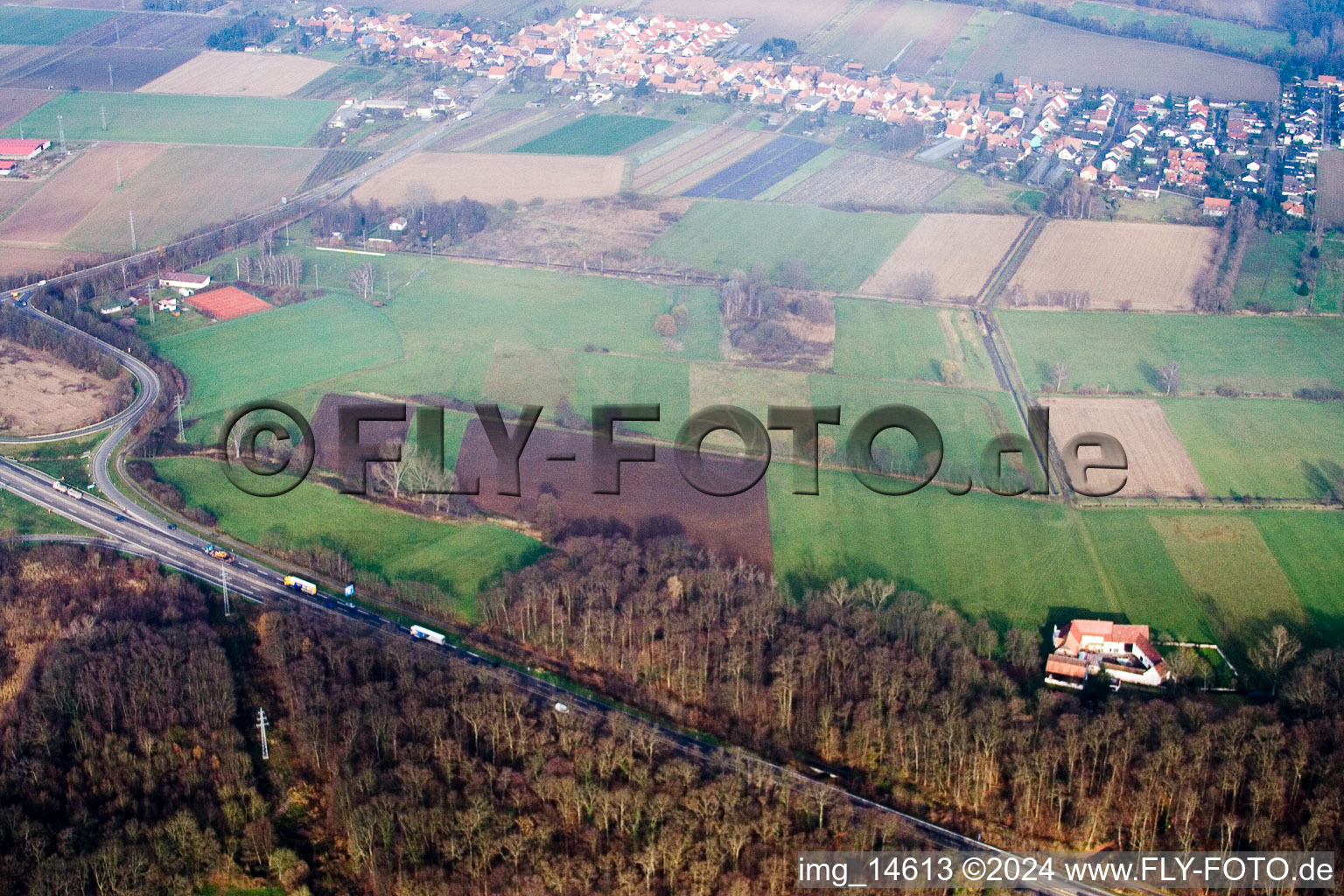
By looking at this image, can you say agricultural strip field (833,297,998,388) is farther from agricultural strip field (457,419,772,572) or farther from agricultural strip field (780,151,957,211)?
agricultural strip field (780,151,957,211)

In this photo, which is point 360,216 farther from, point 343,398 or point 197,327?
point 343,398

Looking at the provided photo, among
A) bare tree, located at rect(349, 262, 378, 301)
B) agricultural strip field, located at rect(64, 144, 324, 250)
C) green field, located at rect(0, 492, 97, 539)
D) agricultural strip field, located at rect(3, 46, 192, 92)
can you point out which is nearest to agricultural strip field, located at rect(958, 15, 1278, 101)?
agricultural strip field, located at rect(64, 144, 324, 250)

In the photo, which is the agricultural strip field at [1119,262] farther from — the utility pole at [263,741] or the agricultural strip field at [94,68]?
the agricultural strip field at [94,68]

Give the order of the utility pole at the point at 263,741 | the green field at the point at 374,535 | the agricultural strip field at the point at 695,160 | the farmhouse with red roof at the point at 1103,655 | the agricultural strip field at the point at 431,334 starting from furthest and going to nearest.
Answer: the agricultural strip field at the point at 695,160 < the agricultural strip field at the point at 431,334 < the green field at the point at 374,535 < the farmhouse with red roof at the point at 1103,655 < the utility pole at the point at 263,741

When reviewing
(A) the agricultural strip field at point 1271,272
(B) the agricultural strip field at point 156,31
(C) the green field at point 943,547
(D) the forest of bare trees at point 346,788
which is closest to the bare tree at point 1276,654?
(C) the green field at point 943,547

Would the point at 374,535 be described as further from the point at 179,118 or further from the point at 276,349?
the point at 179,118
